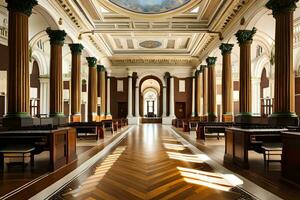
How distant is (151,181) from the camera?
5180 mm

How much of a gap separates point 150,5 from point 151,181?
11.9 metres

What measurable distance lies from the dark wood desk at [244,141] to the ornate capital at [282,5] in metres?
4.32

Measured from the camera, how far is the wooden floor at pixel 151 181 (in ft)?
14.3

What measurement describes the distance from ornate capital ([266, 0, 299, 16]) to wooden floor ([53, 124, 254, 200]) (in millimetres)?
5509

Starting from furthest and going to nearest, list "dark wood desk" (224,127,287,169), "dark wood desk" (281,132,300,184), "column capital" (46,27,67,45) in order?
"column capital" (46,27,67,45), "dark wood desk" (224,127,287,169), "dark wood desk" (281,132,300,184)

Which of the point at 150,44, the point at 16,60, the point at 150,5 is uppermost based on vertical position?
the point at 150,5

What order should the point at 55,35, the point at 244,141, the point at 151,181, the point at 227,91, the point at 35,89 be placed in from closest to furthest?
the point at 151,181 < the point at 244,141 < the point at 55,35 < the point at 227,91 < the point at 35,89

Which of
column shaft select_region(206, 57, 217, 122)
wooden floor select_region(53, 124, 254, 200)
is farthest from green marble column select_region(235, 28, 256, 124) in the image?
wooden floor select_region(53, 124, 254, 200)

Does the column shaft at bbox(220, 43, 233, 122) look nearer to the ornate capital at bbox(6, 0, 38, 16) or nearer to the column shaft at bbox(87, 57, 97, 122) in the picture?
the column shaft at bbox(87, 57, 97, 122)

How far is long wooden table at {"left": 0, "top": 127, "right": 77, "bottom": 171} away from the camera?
20.8ft

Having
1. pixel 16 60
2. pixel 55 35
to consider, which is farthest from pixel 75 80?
pixel 16 60

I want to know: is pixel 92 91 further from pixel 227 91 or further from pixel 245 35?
pixel 245 35

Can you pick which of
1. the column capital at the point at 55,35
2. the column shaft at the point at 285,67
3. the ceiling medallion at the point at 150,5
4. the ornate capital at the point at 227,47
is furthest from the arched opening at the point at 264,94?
the column capital at the point at 55,35

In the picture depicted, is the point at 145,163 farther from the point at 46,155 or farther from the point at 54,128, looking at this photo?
the point at 46,155
